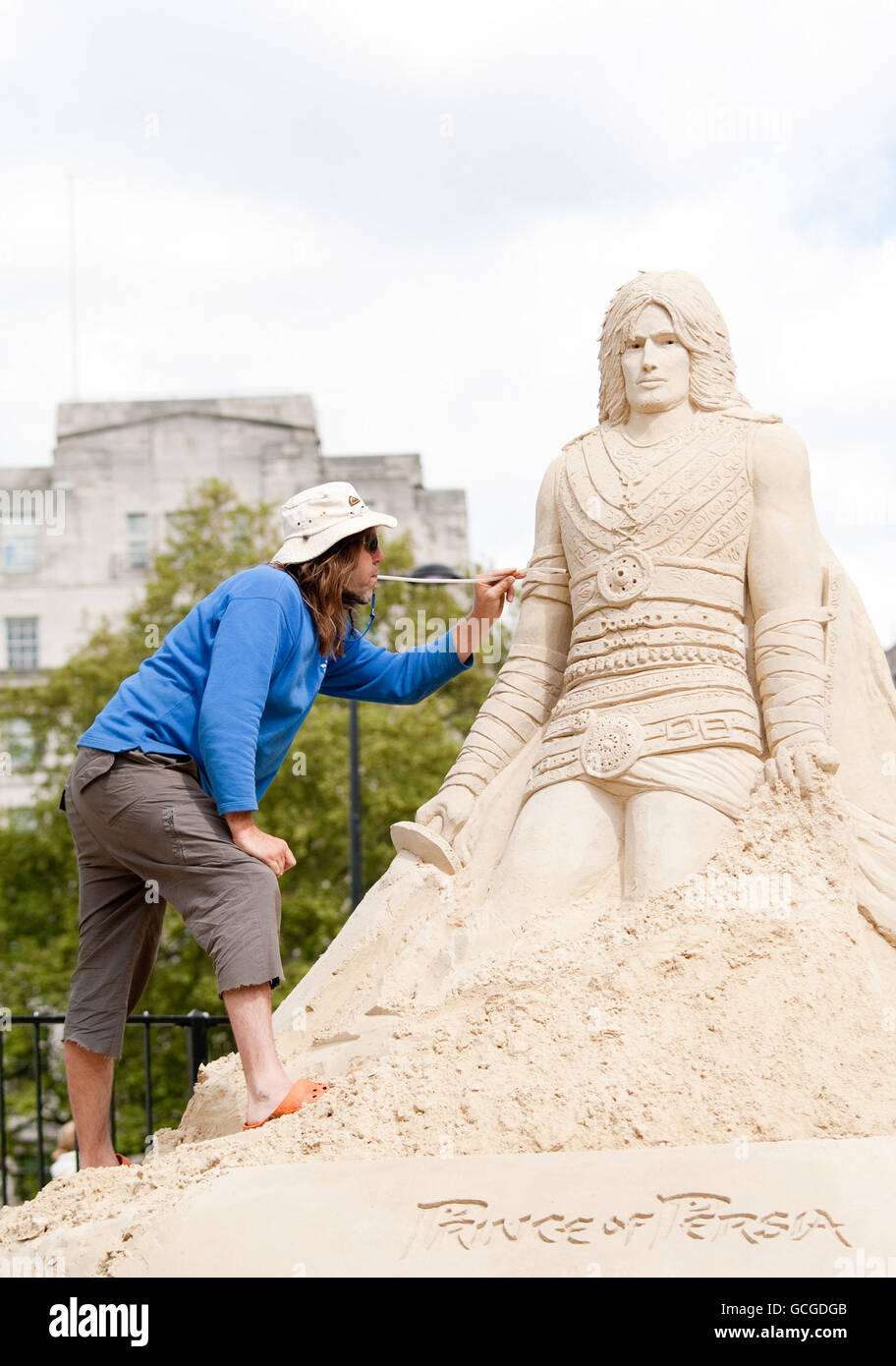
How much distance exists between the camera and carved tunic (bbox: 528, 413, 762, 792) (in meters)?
4.74

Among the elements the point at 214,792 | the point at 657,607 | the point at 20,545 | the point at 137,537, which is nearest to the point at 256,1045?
the point at 214,792

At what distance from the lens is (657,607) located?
491 centimetres

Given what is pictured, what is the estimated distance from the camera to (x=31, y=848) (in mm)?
17453

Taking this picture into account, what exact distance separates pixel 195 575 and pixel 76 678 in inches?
73.0

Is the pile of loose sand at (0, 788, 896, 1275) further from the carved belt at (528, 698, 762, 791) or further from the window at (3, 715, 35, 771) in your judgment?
the window at (3, 715, 35, 771)

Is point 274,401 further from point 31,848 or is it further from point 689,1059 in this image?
point 689,1059

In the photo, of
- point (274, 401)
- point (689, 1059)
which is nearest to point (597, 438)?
point (689, 1059)

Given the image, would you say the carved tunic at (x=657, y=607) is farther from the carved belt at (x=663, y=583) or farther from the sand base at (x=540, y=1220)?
the sand base at (x=540, y=1220)

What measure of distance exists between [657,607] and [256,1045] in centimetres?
185

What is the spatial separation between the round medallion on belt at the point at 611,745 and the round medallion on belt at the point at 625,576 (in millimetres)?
406

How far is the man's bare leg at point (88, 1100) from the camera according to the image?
178 inches
